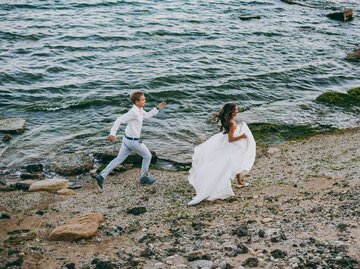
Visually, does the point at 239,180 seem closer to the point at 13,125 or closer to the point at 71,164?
the point at 71,164

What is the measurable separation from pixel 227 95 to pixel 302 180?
1027cm

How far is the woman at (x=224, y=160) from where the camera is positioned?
1100 centimetres

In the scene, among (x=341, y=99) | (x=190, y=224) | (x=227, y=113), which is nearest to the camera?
(x=190, y=224)

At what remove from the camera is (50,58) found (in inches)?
1025

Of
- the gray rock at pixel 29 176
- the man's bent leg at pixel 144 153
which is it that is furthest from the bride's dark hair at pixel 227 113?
the gray rock at pixel 29 176

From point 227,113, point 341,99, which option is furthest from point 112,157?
point 341,99

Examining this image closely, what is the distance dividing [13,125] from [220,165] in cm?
984

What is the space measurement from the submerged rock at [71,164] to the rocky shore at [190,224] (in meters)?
0.90

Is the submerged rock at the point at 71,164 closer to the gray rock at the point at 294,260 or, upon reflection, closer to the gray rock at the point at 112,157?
the gray rock at the point at 112,157

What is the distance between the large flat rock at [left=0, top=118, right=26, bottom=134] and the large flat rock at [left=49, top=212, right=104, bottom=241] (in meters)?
Result: 8.66

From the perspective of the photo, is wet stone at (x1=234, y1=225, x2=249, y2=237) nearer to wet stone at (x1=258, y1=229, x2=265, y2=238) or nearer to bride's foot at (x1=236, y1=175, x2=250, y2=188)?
wet stone at (x1=258, y1=229, x2=265, y2=238)

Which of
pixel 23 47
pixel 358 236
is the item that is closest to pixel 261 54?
pixel 23 47

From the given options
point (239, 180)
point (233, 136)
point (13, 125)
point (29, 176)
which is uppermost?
point (233, 136)

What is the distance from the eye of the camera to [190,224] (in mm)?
9492
